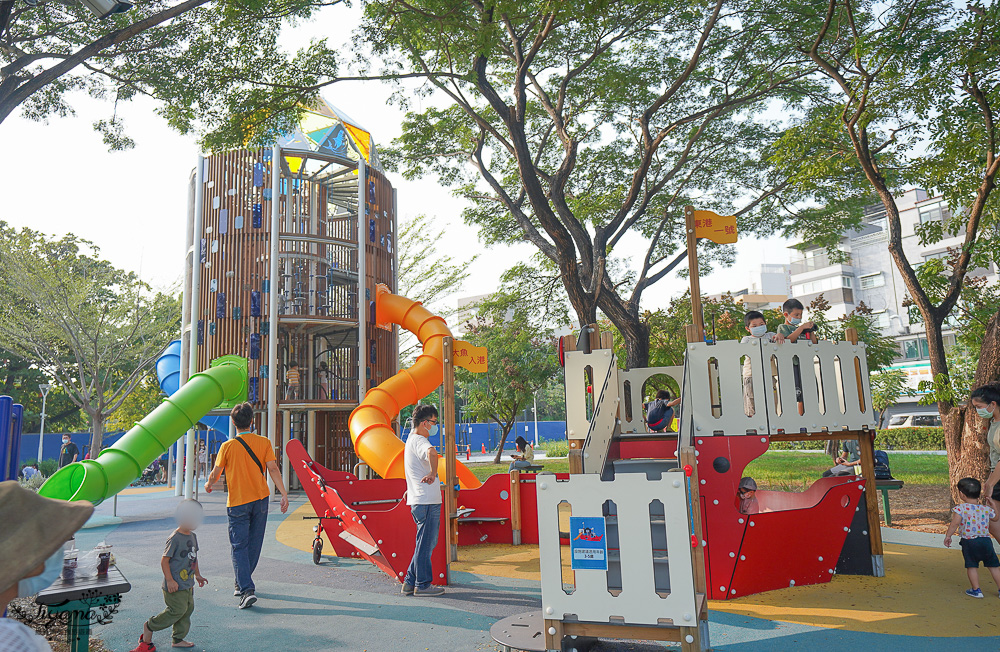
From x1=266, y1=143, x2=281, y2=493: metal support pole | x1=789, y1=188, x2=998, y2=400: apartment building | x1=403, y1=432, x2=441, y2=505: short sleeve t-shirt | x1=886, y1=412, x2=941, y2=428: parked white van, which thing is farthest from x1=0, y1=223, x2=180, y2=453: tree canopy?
x1=886, y1=412, x2=941, y2=428: parked white van

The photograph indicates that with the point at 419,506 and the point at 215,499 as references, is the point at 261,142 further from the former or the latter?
the point at 215,499

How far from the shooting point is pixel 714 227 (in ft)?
26.1

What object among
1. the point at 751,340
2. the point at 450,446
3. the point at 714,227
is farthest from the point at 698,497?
the point at 714,227

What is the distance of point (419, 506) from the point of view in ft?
20.4

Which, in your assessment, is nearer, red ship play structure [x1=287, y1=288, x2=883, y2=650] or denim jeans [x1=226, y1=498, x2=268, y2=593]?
red ship play structure [x1=287, y1=288, x2=883, y2=650]

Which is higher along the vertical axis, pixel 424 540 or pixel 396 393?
pixel 396 393

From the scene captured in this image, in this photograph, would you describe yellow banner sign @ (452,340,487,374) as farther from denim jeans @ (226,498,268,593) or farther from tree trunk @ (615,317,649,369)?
denim jeans @ (226,498,268,593)

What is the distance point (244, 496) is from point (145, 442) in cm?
544

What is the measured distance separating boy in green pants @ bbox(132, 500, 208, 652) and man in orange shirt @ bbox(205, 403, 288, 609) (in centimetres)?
119

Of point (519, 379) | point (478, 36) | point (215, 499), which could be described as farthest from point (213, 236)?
point (519, 379)

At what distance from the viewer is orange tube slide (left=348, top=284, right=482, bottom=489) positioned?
1184cm

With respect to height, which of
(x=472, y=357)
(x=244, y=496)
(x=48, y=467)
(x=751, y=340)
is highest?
(x=472, y=357)

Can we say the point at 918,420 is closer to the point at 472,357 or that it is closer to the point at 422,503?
the point at 472,357

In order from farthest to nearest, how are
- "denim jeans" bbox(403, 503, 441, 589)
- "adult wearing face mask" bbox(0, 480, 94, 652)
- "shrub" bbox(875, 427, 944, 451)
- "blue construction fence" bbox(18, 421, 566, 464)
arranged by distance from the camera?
"shrub" bbox(875, 427, 944, 451)
"blue construction fence" bbox(18, 421, 566, 464)
"denim jeans" bbox(403, 503, 441, 589)
"adult wearing face mask" bbox(0, 480, 94, 652)
